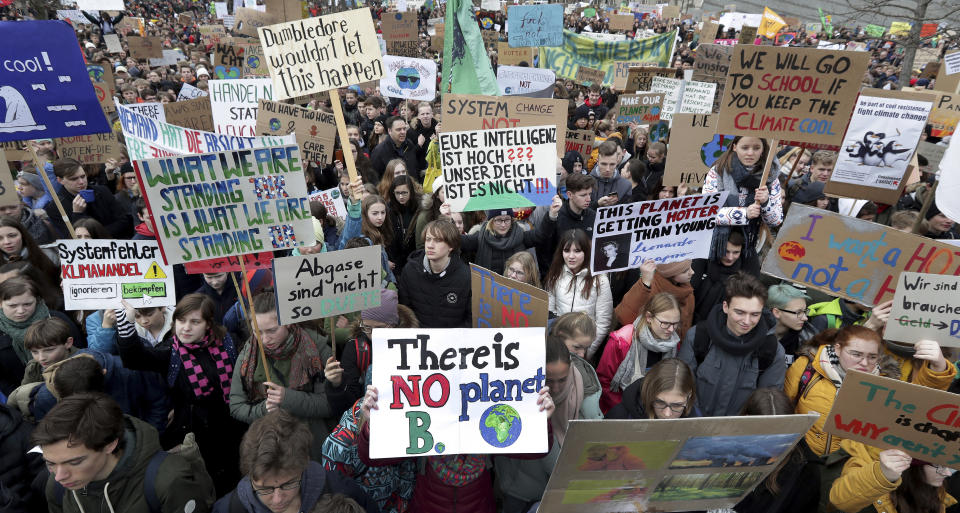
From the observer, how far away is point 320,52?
514 cm

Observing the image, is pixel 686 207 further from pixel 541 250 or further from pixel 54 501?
pixel 54 501

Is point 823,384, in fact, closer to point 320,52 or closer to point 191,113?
point 320,52

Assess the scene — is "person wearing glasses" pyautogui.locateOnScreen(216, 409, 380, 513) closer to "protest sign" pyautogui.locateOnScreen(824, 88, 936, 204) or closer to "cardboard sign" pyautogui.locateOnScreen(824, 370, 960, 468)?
"cardboard sign" pyautogui.locateOnScreen(824, 370, 960, 468)

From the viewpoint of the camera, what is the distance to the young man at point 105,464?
2223 mm

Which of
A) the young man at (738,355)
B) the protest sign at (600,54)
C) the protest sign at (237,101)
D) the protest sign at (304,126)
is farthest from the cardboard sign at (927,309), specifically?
the protest sign at (600,54)

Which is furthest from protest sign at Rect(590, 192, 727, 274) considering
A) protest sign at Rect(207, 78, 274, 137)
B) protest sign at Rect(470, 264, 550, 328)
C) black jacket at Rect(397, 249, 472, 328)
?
protest sign at Rect(207, 78, 274, 137)

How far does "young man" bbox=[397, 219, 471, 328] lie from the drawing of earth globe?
1771 mm

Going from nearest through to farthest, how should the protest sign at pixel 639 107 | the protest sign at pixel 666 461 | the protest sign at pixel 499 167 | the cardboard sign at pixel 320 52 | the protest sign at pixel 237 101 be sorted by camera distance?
1. the protest sign at pixel 666 461
2. the protest sign at pixel 499 167
3. the cardboard sign at pixel 320 52
4. the protest sign at pixel 237 101
5. the protest sign at pixel 639 107

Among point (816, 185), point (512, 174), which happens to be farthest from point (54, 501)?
point (816, 185)

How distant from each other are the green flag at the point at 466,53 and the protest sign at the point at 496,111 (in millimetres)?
758

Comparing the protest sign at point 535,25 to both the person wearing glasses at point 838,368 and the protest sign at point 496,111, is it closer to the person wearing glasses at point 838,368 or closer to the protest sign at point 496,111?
the protest sign at point 496,111

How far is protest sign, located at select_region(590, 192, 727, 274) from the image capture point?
13.0 feet

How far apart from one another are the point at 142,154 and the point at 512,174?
10.9ft

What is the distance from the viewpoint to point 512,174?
16.7ft
